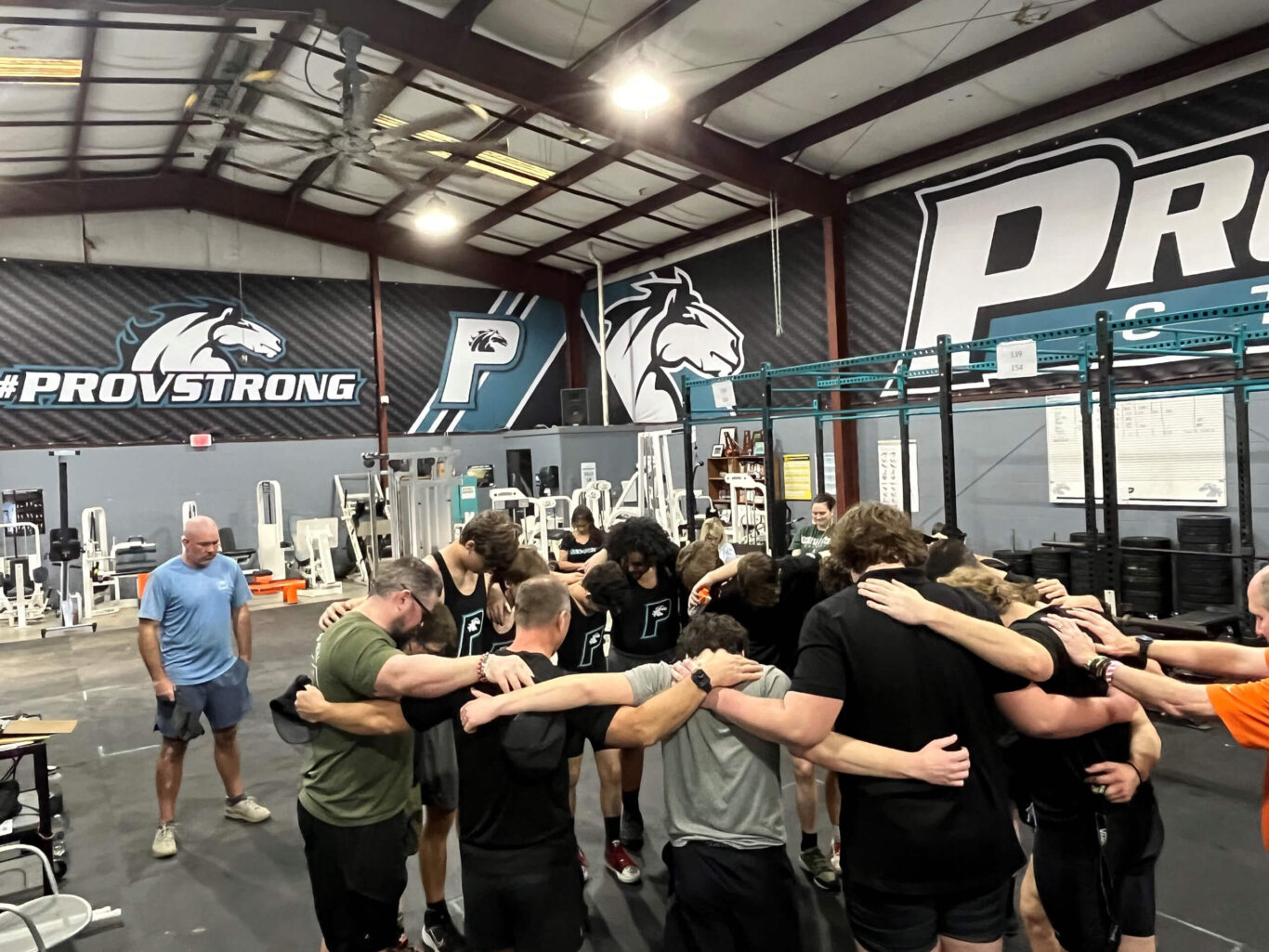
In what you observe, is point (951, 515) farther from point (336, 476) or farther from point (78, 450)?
point (78, 450)

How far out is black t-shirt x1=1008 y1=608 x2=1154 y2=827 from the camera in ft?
6.01

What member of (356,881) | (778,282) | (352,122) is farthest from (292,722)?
(778,282)

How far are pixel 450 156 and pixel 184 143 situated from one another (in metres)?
3.59

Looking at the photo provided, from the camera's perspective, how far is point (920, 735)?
1.72 meters

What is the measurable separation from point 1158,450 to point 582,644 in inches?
248

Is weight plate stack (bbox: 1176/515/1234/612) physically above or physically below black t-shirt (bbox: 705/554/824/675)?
below

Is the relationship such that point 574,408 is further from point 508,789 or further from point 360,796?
point 508,789

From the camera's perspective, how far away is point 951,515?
5121 millimetres

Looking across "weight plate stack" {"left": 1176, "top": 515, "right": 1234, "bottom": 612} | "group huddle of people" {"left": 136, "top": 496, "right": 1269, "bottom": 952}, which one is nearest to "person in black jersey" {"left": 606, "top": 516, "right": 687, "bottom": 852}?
"group huddle of people" {"left": 136, "top": 496, "right": 1269, "bottom": 952}

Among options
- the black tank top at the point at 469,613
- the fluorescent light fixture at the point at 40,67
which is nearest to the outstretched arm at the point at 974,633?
the black tank top at the point at 469,613

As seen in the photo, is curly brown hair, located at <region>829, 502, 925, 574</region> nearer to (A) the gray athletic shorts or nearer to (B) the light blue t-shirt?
(A) the gray athletic shorts

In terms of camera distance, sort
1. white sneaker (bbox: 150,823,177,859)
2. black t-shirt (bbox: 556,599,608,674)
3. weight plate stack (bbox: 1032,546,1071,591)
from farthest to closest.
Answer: weight plate stack (bbox: 1032,546,1071,591) < white sneaker (bbox: 150,823,177,859) < black t-shirt (bbox: 556,599,608,674)

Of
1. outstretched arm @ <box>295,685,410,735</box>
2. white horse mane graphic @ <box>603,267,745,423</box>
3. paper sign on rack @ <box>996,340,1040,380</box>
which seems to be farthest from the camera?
white horse mane graphic @ <box>603,267,745,423</box>

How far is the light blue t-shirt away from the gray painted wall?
6807 millimetres
